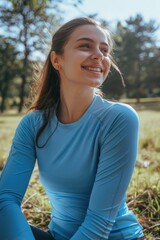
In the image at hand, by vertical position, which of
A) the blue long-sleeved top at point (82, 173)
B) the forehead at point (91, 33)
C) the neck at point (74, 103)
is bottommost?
the blue long-sleeved top at point (82, 173)

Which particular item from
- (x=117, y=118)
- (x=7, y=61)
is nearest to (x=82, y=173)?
(x=117, y=118)

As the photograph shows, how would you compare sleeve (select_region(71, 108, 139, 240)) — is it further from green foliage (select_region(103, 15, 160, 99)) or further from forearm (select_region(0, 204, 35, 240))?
green foliage (select_region(103, 15, 160, 99))

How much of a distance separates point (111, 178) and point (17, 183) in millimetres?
592

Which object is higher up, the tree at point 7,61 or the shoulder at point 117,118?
the shoulder at point 117,118

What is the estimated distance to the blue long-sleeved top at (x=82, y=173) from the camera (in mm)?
1718

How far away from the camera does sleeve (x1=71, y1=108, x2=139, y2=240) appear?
169 cm

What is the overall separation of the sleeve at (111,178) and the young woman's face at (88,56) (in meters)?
0.33

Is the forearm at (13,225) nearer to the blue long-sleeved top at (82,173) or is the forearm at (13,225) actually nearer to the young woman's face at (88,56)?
the blue long-sleeved top at (82,173)

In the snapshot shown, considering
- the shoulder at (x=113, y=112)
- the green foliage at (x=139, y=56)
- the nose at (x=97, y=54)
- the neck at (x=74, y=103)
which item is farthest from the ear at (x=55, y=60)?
the green foliage at (x=139, y=56)

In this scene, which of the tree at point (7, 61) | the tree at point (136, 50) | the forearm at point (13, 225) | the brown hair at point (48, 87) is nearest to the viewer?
the forearm at point (13, 225)

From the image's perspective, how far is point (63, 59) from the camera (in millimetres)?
2113

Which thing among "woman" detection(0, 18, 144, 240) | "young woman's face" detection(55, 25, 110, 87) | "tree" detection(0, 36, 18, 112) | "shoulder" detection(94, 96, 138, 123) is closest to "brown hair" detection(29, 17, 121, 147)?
"woman" detection(0, 18, 144, 240)

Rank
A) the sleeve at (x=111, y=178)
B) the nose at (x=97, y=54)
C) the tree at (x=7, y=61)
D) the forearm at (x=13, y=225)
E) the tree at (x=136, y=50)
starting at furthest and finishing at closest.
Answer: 1. the tree at (x=136, y=50)
2. the tree at (x=7, y=61)
3. the nose at (x=97, y=54)
4. the forearm at (x=13, y=225)
5. the sleeve at (x=111, y=178)

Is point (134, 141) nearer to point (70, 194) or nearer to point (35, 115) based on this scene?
point (70, 194)
